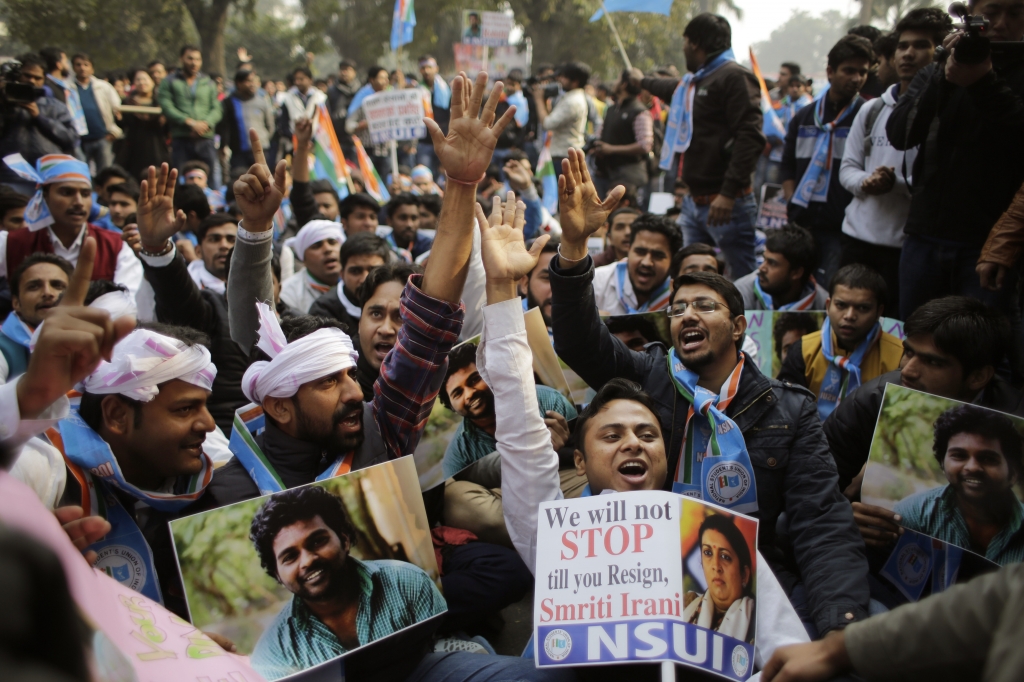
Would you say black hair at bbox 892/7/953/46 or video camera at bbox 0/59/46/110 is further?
video camera at bbox 0/59/46/110

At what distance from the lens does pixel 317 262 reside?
554 cm

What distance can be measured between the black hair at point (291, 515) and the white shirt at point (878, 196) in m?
3.84

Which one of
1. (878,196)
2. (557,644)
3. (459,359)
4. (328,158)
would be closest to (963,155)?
(878,196)

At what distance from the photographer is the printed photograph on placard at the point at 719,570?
2105mm

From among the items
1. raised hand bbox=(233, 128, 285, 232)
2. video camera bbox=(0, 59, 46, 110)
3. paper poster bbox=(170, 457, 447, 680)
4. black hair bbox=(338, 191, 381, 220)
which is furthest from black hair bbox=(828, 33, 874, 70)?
video camera bbox=(0, 59, 46, 110)

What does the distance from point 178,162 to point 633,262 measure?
888 cm

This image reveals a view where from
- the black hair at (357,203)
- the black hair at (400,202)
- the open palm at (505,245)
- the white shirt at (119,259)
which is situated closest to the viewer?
the open palm at (505,245)

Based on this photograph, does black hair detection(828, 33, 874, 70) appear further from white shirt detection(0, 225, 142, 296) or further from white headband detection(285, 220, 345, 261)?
white shirt detection(0, 225, 142, 296)

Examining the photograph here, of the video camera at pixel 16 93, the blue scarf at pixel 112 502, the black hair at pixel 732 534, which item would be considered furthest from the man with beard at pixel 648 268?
the video camera at pixel 16 93

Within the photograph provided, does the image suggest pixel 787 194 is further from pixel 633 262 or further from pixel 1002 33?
pixel 1002 33

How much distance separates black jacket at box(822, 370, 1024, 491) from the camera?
10.2 feet

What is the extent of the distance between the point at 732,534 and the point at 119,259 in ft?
16.1

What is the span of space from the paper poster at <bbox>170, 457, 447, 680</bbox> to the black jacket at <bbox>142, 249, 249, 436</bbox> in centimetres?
216

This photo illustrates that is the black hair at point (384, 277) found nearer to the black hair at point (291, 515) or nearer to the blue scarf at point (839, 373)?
the black hair at point (291, 515)
